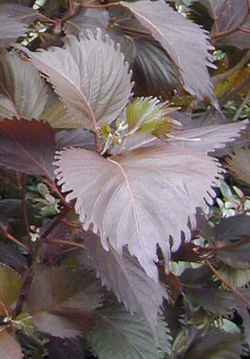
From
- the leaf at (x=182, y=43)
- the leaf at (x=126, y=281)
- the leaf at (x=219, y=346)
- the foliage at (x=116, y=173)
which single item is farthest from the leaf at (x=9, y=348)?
the leaf at (x=219, y=346)

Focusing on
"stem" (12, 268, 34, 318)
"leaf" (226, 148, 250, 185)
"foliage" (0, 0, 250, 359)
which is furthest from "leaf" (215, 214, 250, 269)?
"stem" (12, 268, 34, 318)

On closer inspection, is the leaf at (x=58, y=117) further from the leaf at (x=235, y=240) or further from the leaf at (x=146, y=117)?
the leaf at (x=235, y=240)

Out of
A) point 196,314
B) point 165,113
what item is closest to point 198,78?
point 165,113

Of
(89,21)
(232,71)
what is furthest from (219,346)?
(89,21)

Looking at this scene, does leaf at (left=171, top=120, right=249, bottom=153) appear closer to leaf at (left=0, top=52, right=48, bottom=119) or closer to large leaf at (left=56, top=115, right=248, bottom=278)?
large leaf at (left=56, top=115, right=248, bottom=278)

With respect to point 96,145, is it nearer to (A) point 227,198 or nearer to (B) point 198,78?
(B) point 198,78

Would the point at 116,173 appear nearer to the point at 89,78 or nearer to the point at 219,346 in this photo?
the point at 89,78
